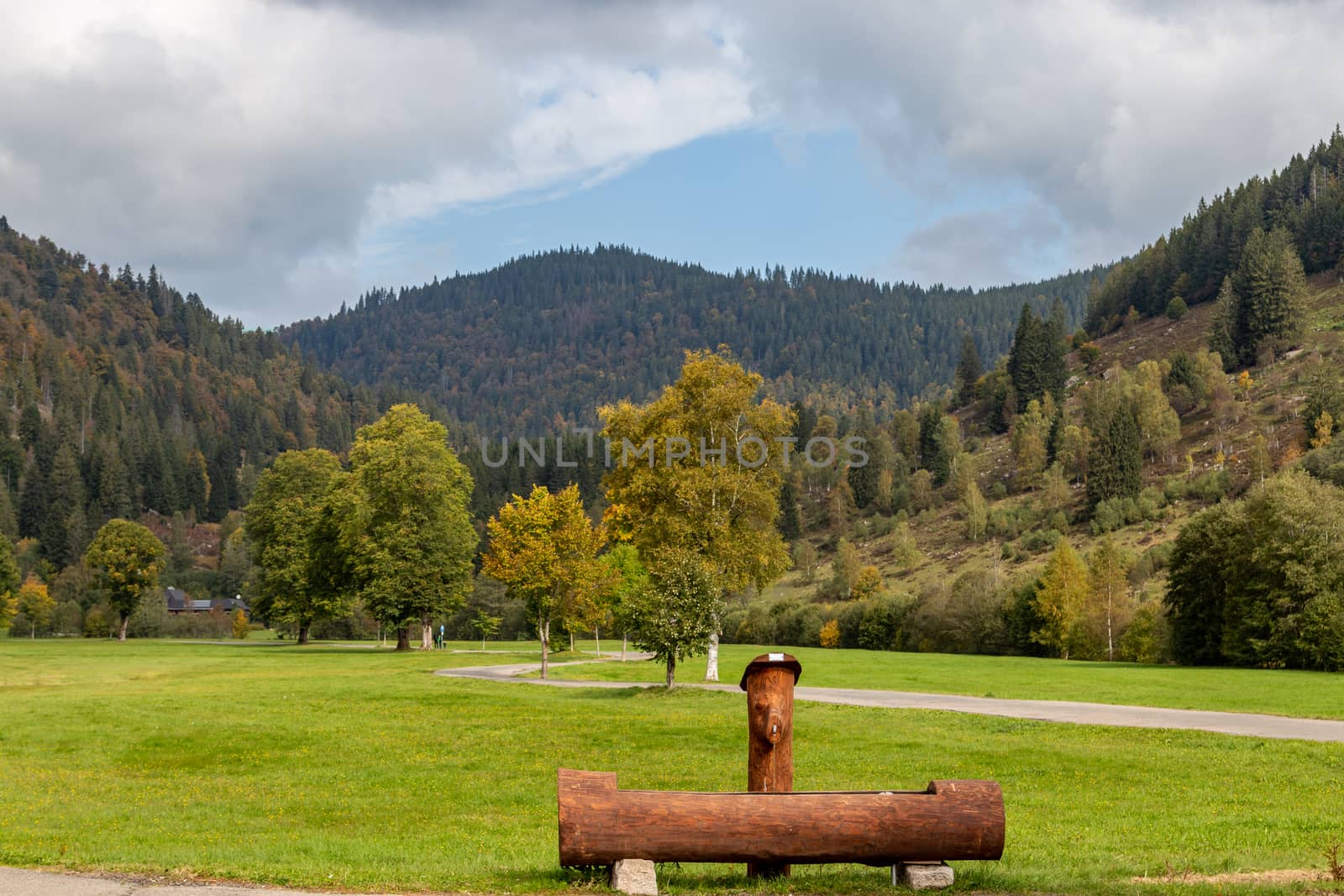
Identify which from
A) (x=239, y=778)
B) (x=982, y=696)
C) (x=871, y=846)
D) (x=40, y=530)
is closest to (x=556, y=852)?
(x=871, y=846)

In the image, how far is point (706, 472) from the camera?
47.0 m

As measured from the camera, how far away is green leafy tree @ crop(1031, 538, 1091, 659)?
7206 centimetres

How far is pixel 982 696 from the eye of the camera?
3625cm

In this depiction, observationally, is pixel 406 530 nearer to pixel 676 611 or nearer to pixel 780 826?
pixel 676 611

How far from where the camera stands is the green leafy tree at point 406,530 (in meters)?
67.7

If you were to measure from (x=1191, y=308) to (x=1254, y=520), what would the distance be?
155004mm

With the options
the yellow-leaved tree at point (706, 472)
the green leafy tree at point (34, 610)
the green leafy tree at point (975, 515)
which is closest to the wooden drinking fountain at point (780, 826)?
the yellow-leaved tree at point (706, 472)

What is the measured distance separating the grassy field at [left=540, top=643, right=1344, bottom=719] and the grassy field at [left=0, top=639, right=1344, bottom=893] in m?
8.51

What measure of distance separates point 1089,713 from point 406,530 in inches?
1896

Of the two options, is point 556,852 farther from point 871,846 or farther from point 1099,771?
point 1099,771

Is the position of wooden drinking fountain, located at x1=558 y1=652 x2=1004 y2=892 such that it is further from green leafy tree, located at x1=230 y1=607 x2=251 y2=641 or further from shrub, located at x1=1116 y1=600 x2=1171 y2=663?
green leafy tree, located at x1=230 y1=607 x2=251 y2=641

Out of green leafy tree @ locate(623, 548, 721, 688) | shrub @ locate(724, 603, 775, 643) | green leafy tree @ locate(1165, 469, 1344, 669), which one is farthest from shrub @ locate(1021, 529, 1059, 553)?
green leafy tree @ locate(623, 548, 721, 688)

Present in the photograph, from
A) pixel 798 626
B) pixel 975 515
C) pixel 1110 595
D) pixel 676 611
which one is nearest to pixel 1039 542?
pixel 975 515

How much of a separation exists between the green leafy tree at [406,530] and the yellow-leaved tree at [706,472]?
2311 centimetres
